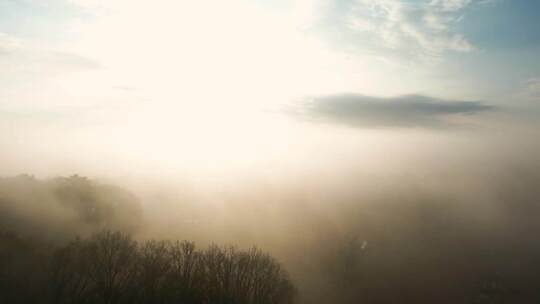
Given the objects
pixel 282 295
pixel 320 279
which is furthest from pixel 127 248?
pixel 320 279

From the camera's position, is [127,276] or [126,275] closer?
[127,276]

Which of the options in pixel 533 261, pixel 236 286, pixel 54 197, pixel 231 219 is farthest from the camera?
pixel 231 219

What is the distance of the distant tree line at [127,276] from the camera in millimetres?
54094

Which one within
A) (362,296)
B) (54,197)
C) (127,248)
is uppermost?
(54,197)

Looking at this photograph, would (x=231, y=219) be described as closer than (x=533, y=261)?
No

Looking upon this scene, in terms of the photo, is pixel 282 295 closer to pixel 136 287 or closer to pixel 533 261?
pixel 136 287

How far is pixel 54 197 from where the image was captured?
123188mm

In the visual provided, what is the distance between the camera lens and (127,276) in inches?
2339

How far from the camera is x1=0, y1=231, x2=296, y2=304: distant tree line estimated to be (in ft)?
177

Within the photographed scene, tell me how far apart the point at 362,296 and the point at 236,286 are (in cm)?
5305

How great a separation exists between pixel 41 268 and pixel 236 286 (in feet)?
96.9

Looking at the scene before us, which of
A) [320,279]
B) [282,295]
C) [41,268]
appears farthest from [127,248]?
[320,279]

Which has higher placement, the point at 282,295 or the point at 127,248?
the point at 127,248

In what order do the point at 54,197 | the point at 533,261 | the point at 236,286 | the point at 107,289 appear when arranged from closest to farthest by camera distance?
the point at 107,289, the point at 236,286, the point at 54,197, the point at 533,261
